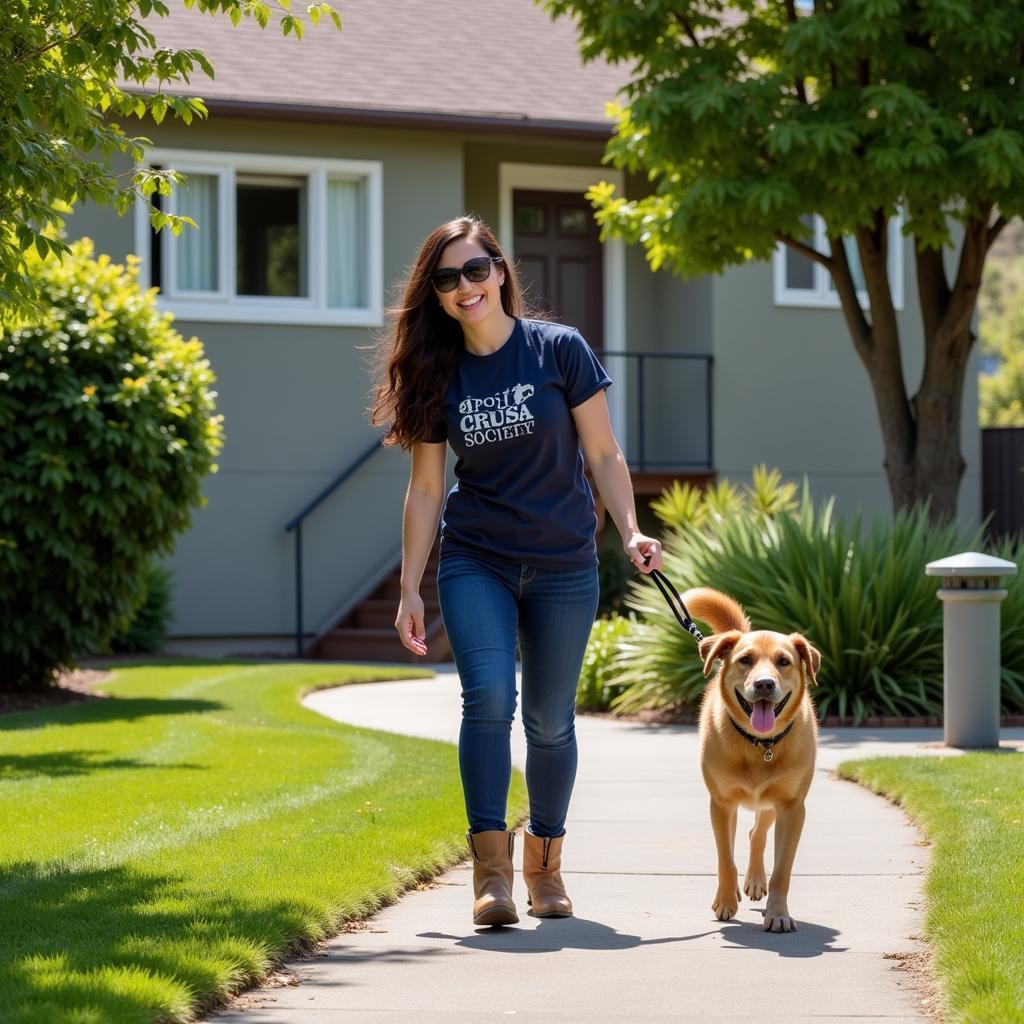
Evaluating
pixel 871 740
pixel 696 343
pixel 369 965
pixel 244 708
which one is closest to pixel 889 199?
pixel 871 740

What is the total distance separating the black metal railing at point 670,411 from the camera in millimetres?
19312

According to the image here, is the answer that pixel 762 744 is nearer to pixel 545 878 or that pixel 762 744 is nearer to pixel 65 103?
pixel 545 878

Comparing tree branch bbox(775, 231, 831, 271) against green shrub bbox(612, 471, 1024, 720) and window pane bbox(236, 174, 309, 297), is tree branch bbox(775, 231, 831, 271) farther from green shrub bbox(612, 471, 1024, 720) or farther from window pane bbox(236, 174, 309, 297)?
window pane bbox(236, 174, 309, 297)

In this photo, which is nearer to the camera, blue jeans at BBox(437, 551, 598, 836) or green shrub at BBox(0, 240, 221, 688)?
blue jeans at BBox(437, 551, 598, 836)

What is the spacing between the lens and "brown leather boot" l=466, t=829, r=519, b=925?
18.2 ft

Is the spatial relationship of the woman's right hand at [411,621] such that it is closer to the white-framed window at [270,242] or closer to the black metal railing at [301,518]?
the black metal railing at [301,518]

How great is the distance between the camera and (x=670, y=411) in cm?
1997

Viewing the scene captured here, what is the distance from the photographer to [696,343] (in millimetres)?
19625

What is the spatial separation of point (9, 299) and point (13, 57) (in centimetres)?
84

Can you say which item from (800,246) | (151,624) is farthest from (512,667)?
(151,624)

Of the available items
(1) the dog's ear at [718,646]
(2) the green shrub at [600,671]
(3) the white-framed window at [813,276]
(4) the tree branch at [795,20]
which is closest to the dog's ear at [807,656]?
(1) the dog's ear at [718,646]

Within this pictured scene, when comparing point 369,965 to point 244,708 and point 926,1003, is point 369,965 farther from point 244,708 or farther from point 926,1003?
point 244,708

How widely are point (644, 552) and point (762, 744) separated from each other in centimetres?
70

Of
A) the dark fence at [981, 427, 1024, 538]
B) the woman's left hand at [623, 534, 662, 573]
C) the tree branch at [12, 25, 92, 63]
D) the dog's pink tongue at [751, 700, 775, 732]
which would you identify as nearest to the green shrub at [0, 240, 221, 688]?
the tree branch at [12, 25, 92, 63]
